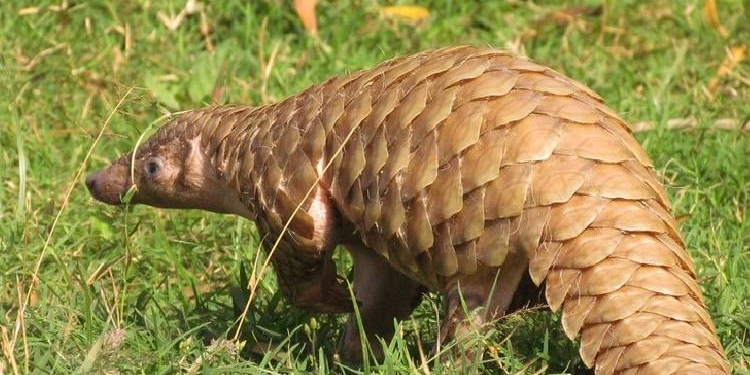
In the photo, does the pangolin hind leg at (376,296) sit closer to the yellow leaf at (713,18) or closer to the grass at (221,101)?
the grass at (221,101)

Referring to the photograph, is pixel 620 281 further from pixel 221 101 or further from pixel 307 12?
pixel 307 12

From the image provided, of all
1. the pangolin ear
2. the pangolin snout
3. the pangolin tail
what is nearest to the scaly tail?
the pangolin tail

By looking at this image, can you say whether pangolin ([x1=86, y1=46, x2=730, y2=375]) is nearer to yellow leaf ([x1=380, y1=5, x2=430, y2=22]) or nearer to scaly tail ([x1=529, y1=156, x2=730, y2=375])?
scaly tail ([x1=529, y1=156, x2=730, y2=375])

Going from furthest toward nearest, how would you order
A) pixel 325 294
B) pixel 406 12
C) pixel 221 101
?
pixel 406 12 → pixel 221 101 → pixel 325 294

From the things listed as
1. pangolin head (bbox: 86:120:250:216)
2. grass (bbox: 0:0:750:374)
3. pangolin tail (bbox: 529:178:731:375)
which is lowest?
grass (bbox: 0:0:750:374)

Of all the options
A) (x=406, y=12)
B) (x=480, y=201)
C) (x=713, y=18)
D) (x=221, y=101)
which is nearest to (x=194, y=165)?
(x=480, y=201)

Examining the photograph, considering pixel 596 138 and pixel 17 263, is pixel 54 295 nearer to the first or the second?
pixel 17 263

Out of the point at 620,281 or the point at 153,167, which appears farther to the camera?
the point at 153,167
